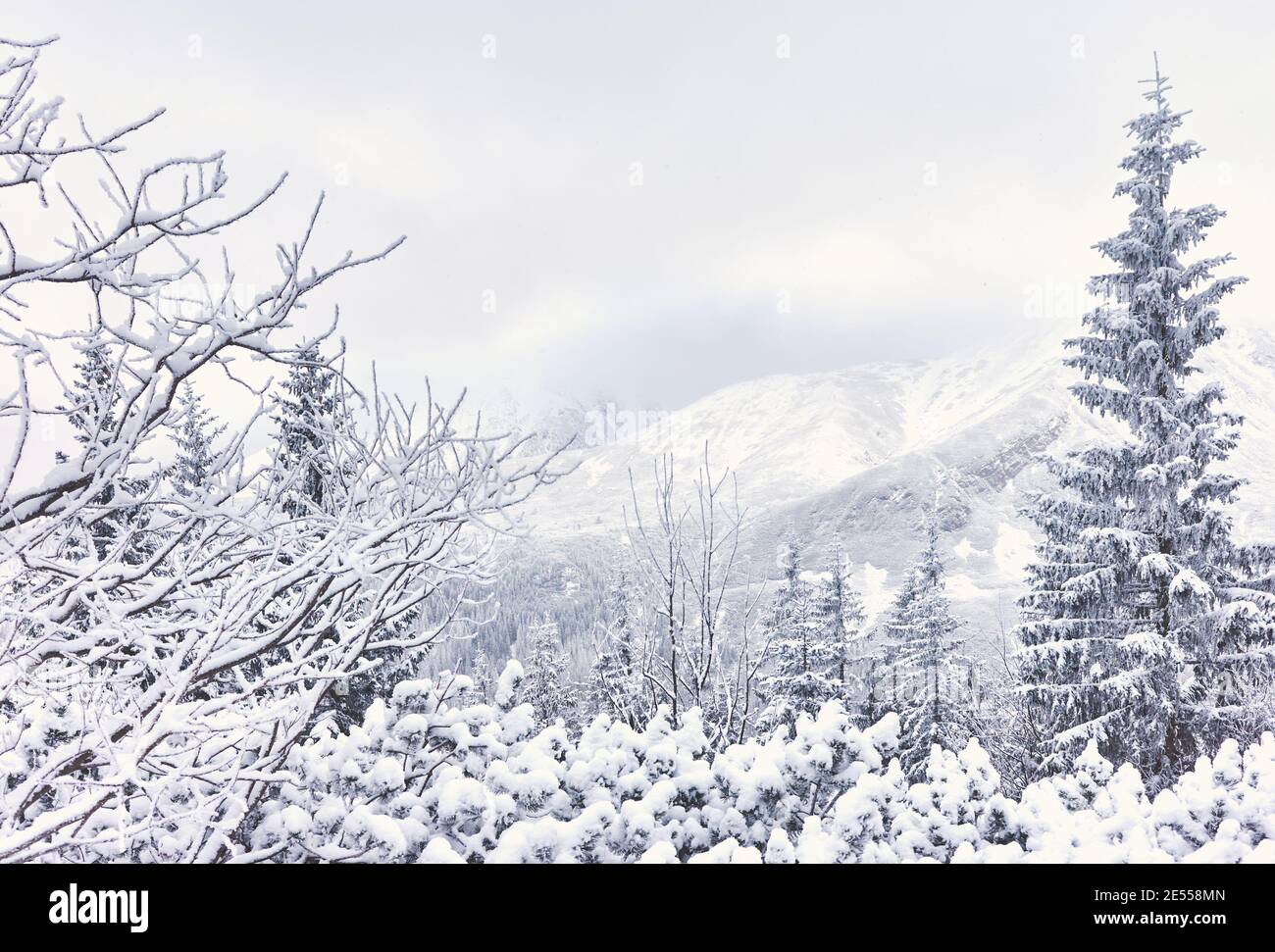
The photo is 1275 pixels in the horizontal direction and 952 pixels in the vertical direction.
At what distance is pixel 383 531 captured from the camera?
2.96 m

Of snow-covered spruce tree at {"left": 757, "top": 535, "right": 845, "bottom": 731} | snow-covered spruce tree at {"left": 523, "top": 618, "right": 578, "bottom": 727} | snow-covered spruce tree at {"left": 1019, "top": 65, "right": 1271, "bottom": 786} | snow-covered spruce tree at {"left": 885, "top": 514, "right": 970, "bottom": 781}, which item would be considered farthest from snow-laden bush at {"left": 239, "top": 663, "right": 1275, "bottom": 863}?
snow-covered spruce tree at {"left": 523, "top": 618, "right": 578, "bottom": 727}

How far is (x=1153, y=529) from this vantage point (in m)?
11.1

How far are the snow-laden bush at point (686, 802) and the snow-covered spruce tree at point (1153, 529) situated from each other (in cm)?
725

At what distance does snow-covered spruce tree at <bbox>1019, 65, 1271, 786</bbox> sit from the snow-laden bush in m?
7.25

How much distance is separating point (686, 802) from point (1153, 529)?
35.0ft

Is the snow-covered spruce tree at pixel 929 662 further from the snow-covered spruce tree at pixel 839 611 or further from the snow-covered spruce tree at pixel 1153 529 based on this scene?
the snow-covered spruce tree at pixel 1153 529

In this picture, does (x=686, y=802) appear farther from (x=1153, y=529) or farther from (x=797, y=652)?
(x=797, y=652)

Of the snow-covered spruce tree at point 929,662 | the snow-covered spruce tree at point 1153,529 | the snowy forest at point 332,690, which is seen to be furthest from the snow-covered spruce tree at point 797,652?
the snowy forest at point 332,690

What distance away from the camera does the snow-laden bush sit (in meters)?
3.33

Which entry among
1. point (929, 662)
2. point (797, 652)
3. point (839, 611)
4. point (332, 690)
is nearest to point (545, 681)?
point (839, 611)

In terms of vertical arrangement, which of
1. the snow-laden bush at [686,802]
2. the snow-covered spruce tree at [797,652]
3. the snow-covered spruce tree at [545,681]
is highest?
the snow-laden bush at [686,802]

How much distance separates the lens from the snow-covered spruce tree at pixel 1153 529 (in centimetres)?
1062
